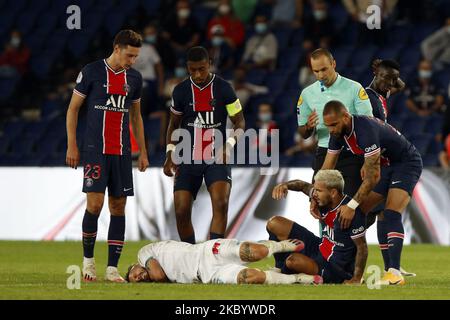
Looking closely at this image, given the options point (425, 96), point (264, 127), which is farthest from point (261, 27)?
point (425, 96)

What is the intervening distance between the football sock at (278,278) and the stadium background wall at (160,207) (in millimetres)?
6968

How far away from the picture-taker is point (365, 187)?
11023 mm

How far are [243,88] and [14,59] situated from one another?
5.43 m

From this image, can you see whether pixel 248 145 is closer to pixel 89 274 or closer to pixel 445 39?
pixel 445 39

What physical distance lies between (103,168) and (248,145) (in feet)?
26.0

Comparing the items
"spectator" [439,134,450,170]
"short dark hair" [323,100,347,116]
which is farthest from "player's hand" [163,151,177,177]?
"spectator" [439,134,450,170]

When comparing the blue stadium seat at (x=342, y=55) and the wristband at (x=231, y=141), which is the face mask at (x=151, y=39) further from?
the wristband at (x=231, y=141)

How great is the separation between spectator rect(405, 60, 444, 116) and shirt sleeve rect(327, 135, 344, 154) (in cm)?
891

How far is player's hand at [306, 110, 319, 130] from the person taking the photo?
12.1m

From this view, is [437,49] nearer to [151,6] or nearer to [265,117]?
[265,117]

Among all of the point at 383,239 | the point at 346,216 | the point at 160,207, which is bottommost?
the point at 383,239

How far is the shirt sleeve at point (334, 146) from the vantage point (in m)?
11.7

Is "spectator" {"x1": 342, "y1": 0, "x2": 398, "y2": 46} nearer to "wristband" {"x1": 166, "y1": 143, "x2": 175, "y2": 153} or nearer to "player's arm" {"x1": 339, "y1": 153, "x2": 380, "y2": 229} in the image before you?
"wristband" {"x1": 166, "y1": 143, "x2": 175, "y2": 153}

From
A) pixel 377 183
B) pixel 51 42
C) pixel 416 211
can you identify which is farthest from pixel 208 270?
pixel 51 42
